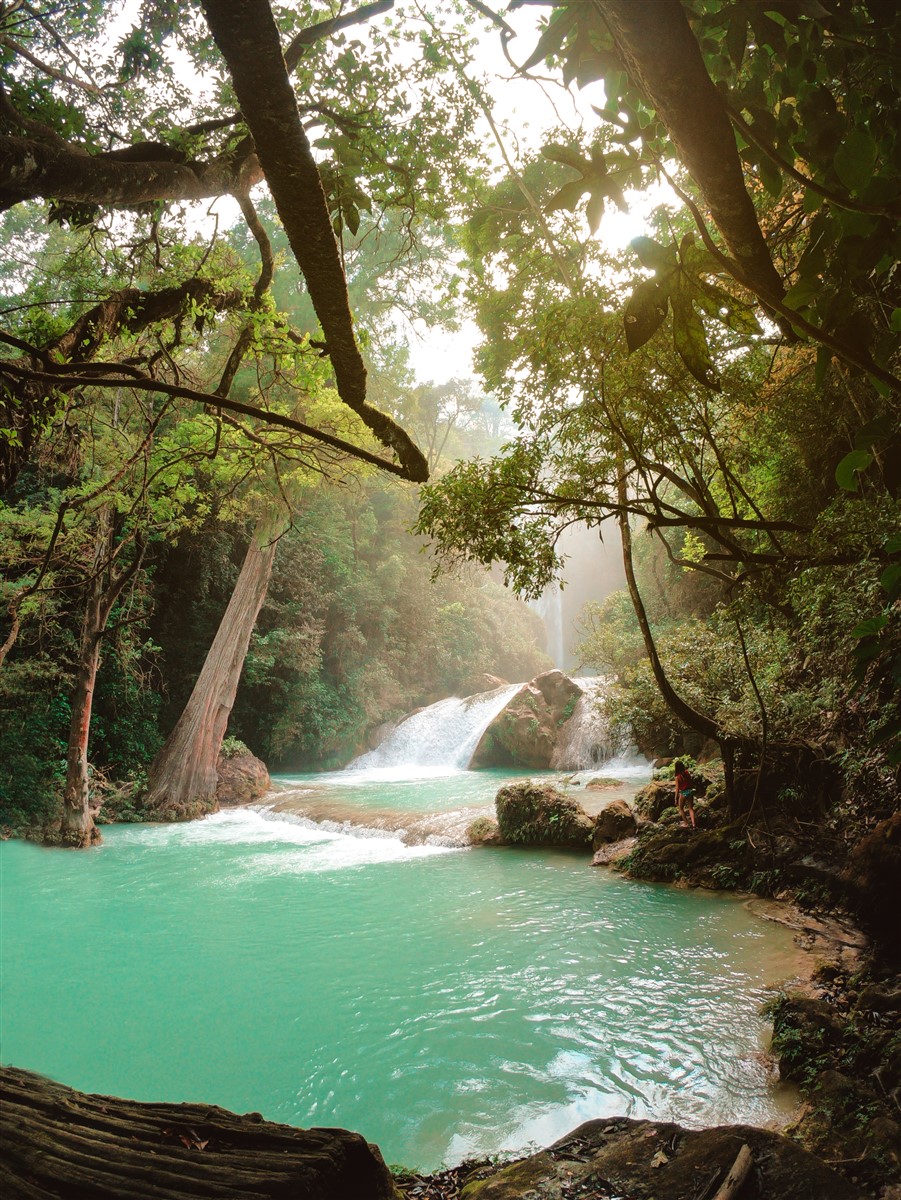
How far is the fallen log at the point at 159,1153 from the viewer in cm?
152

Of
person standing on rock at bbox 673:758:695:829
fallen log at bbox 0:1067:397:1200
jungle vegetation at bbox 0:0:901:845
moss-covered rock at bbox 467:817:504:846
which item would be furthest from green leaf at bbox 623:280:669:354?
moss-covered rock at bbox 467:817:504:846

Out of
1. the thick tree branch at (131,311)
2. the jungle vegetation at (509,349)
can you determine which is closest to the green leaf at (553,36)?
the jungle vegetation at (509,349)

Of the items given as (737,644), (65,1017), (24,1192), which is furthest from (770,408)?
(65,1017)

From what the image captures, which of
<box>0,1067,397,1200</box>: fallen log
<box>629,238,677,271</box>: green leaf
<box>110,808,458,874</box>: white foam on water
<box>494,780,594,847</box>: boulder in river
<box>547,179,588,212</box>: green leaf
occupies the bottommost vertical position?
<box>110,808,458,874</box>: white foam on water

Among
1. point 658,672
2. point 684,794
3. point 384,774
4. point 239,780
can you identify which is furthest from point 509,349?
point 384,774

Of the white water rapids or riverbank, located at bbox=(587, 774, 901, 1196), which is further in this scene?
the white water rapids

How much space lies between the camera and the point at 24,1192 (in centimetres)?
143

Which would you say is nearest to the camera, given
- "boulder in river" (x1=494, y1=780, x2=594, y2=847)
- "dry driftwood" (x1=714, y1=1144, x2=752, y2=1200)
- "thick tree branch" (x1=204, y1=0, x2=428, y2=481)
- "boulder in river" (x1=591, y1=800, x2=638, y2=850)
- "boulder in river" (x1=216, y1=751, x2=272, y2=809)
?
"thick tree branch" (x1=204, y1=0, x2=428, y2=481)

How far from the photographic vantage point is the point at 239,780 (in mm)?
13977

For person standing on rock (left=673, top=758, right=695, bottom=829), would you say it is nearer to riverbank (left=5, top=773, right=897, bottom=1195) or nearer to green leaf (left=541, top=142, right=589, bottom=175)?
riverbank (left=5, top=773, right=897, bottom=1195)

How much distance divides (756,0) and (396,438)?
5.36ft

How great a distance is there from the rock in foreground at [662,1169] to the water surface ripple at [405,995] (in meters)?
1.17

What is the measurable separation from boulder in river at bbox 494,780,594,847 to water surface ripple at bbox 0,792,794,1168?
807 mm

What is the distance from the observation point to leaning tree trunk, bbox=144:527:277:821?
1264 cm
